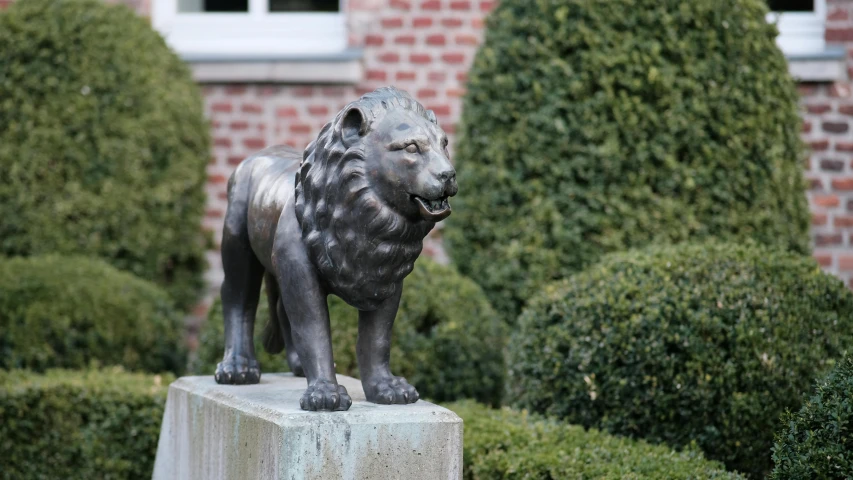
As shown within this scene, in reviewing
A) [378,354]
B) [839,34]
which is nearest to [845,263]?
[839,34]

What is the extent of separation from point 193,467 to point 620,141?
3.33 meters

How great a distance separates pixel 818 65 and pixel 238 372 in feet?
17.8

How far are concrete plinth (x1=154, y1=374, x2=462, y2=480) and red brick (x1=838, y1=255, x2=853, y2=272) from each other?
17.0 feet

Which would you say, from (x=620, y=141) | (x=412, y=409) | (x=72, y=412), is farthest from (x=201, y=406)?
(x=620, y=141)

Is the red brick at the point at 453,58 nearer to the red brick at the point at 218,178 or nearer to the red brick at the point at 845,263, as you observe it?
the red brick at the point at 218,178

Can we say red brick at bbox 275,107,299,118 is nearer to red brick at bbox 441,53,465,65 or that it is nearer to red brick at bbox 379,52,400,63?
red brick at bbox 379,52,400,63

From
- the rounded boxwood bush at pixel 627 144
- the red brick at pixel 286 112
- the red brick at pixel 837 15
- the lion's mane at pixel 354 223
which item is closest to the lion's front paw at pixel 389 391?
the lion's mane at pixel 354 223

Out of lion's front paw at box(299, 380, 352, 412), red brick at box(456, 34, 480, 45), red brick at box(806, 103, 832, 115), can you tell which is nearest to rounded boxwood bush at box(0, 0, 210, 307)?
red brick at box(456, 34, 480, 45)

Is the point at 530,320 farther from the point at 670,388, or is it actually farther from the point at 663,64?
the point at 663,64

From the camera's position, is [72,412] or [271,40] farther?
[271,40]

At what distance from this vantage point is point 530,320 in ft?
16.3

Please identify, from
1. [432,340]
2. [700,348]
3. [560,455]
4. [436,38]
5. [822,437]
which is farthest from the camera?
[436,38]

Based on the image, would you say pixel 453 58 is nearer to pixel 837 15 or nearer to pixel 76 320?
pixel 837 15

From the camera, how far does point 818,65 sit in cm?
750
